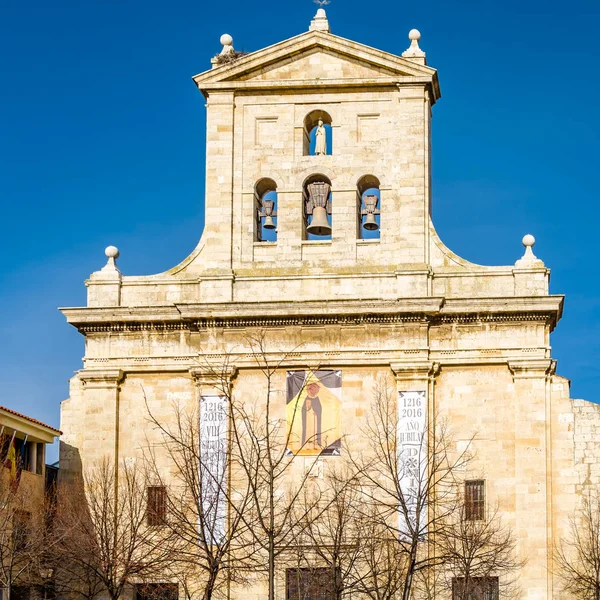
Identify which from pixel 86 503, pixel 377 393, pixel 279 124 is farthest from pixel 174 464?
pixel 279 124

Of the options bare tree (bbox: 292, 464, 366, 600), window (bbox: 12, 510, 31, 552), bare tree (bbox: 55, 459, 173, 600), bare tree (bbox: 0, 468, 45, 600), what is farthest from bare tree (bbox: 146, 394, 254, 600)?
window (bbox: 12, 510, 31, 552)

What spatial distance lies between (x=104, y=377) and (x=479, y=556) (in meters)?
11.8

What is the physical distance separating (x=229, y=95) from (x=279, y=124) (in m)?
1.67

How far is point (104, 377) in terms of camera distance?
48594 mm

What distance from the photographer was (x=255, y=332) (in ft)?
158

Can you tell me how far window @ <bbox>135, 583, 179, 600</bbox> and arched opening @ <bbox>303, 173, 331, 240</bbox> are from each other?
10.7m

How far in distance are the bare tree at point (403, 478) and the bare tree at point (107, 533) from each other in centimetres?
568

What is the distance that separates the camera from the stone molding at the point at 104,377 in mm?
48531

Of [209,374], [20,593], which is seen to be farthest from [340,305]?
[20,593]

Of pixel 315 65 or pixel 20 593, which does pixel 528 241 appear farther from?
pixel 20 593

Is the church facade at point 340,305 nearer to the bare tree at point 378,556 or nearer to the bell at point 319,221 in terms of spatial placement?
the bell at point 319,221

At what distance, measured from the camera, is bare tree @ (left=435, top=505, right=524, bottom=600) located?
44688 millimetres

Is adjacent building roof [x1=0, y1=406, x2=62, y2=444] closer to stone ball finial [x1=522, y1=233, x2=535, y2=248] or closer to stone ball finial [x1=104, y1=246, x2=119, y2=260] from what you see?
stone ball finial [x1=104, y1=246, x2=119, y2=260]

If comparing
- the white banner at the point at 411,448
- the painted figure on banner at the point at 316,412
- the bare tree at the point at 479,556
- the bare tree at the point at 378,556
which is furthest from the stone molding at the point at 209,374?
the bare tree at the point at 479,556
